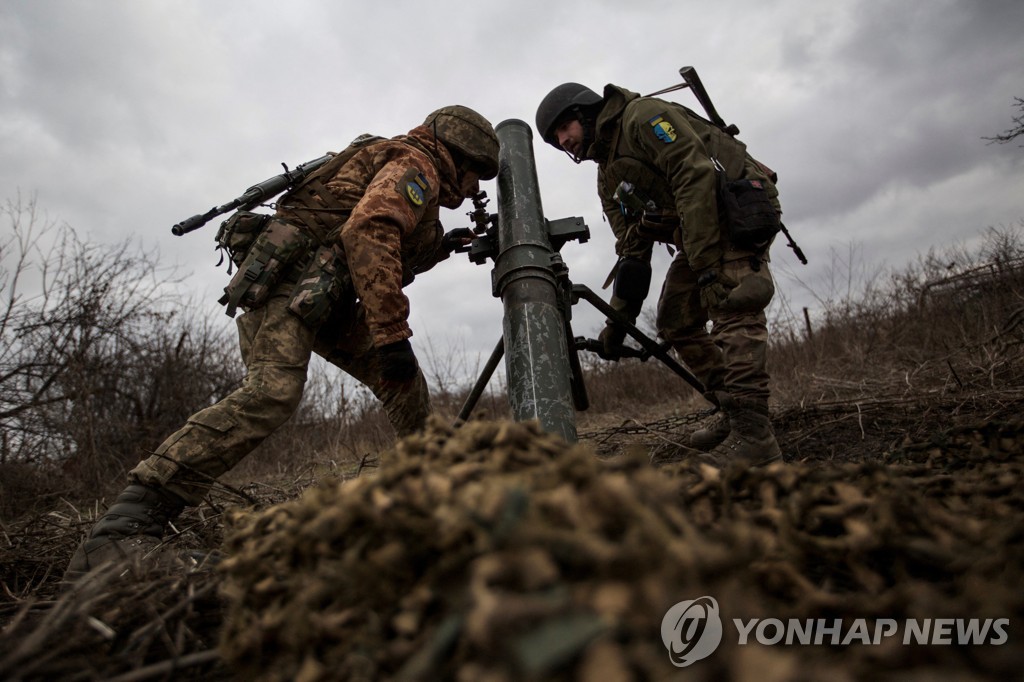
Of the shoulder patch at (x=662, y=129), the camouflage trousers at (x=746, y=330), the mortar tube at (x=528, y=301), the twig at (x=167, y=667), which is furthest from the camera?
the shoulder patch at (x=662, y=129)

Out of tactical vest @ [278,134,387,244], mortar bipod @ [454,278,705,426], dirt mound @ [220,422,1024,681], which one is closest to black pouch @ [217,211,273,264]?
tactical vest @ [278,134,387,244]

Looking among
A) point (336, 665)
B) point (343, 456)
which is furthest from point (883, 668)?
point (343, 456)

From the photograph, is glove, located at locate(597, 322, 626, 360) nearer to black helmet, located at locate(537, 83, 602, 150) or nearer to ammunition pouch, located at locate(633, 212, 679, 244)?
ammunition pouch, located at locate(633, 212, 679, 244)

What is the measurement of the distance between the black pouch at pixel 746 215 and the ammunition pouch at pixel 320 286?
70.5 inches

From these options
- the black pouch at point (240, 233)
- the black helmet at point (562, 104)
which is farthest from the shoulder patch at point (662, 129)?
the black pouch at point (240, 233)

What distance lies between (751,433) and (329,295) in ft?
6.47

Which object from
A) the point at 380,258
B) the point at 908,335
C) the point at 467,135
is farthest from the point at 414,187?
the point at 908,335

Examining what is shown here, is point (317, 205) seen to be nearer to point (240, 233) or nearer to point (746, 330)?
point (240, 233)

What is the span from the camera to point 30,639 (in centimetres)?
68

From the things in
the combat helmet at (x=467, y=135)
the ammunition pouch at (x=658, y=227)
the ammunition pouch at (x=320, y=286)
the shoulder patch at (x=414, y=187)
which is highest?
the combat helmet at (x=467, y=135)

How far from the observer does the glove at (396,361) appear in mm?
2215

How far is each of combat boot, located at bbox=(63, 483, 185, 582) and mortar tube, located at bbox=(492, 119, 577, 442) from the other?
1334 millimetres

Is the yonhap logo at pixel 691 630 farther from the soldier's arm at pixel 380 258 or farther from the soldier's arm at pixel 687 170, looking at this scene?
the soldier's arm at pixel 687 170

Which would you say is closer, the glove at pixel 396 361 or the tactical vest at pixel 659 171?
the glove at pixel 396 361
